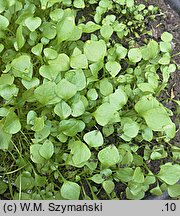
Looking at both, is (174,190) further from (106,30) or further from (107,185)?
(106,30)

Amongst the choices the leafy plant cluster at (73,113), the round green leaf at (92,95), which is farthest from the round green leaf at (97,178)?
the round green leaf at (92,95)

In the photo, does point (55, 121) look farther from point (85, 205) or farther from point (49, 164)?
point (85, 205)

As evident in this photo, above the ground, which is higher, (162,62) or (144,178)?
(162,62)

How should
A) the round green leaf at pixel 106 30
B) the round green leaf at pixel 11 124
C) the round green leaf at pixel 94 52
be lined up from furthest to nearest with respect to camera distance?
the round green leaf at pixel 106 30 < the round green leaf at pixel 94 52 < the round green leaf at pixel 11 124

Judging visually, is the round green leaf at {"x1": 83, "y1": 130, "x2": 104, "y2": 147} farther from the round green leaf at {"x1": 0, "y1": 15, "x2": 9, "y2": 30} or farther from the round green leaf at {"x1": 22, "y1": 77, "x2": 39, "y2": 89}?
the round green leaf at {"x1": 0, "y1": 15, "x2": 9, "y2": 30}

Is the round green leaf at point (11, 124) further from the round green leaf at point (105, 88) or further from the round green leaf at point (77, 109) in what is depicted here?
the round green leaf at point (105, 88)

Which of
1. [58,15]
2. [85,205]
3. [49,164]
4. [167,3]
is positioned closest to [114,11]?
[167,3]

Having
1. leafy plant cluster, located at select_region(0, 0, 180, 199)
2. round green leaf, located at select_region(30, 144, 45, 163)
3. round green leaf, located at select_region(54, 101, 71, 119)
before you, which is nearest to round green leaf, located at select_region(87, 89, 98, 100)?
leafy plant cluster, located at select_region(0, 0, 180, 199)
